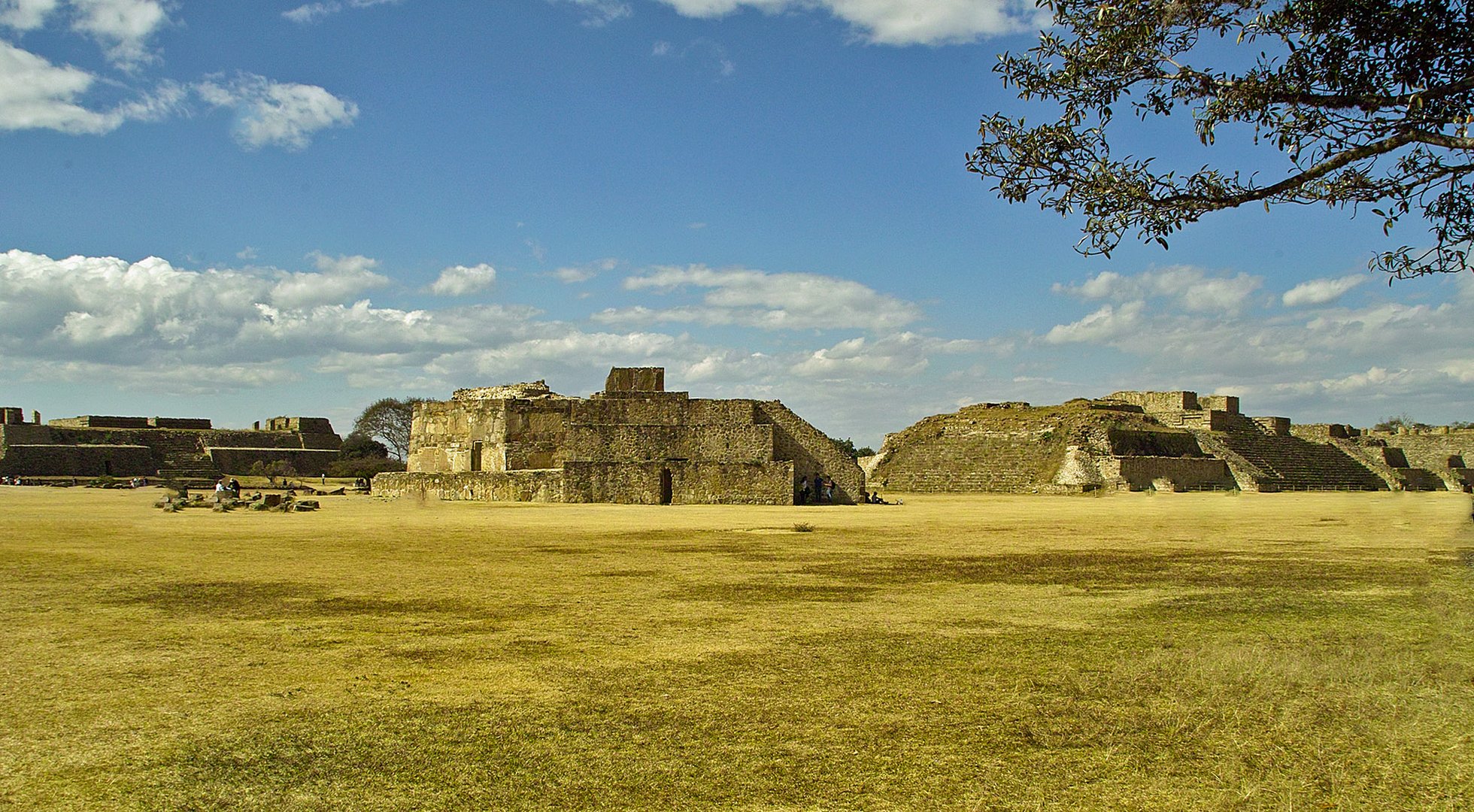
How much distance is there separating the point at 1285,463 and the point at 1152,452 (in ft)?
23.0

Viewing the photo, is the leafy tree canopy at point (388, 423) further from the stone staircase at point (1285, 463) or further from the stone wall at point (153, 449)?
the stone staircase at point (1285, 463)

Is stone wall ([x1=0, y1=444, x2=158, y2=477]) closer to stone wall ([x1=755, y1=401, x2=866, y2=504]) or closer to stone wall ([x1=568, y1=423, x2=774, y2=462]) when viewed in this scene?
stone wall ([x1=568, y1=423, x2=774, y2=462])

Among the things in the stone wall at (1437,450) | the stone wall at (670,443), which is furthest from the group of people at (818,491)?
the stone wall at (1437,450)

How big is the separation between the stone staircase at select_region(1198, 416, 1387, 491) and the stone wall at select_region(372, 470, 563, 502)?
24572 mm

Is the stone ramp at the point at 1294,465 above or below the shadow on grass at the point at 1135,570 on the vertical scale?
above

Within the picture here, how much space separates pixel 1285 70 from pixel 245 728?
614cm

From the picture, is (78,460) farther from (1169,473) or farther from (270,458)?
(1169,473)

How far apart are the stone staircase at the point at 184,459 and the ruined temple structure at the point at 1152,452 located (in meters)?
25.1

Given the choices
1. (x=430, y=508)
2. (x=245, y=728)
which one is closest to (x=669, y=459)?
(x=430, y=508)

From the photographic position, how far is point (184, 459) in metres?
40.0

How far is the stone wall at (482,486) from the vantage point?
76.8 feet

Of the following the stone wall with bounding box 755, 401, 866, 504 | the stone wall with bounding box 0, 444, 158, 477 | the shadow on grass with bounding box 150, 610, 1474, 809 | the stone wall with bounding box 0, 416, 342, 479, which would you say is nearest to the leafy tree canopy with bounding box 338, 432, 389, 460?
the stone wall with bounding box 0, 416, 342, 479

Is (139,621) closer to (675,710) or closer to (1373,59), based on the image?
(675,710)

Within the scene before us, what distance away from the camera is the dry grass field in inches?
133
